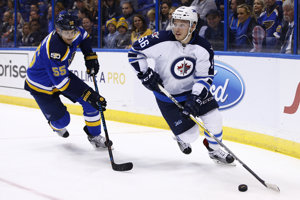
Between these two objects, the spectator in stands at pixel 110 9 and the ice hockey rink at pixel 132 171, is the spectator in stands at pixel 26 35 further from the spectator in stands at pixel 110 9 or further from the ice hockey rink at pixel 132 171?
the ice hockey rink at pixel 132 171

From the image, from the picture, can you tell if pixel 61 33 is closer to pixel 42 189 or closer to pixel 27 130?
pixel 42 189

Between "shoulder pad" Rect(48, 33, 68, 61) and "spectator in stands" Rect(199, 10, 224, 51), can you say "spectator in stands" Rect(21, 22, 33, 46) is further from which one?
"shoulder pad" Rect(48, 33, 68, 61)

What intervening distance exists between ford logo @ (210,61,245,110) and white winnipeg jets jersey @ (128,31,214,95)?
1.00 metres

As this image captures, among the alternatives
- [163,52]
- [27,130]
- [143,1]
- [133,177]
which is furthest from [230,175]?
[143,1]

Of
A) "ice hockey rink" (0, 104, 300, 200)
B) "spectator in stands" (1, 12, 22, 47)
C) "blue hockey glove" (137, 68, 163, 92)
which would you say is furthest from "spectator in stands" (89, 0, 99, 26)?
"blue hockey glove" (137, 68, 163, 92)

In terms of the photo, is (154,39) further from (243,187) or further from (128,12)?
(128,12)

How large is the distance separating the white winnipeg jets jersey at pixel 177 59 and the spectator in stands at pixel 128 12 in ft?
7.70

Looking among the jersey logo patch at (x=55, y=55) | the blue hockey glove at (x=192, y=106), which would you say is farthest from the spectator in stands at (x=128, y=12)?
the blue hockey glove at (x=192, y=106)

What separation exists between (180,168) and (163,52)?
0.81 meters

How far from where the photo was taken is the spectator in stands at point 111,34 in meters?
6.00

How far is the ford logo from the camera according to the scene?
4.43m

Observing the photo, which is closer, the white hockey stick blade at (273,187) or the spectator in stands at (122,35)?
the white hockey stick blade at (273,187)

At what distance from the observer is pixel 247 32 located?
459 centimetres

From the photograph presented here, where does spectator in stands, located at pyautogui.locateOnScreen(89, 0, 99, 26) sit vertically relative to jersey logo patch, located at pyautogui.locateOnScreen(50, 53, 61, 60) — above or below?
A: above
